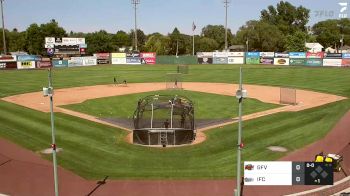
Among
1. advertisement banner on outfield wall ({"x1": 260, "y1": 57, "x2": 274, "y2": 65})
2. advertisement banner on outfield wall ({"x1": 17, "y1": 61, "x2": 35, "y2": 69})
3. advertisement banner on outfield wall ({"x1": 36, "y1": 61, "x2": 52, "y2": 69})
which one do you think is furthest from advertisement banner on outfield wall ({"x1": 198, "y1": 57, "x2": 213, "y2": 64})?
advertisement banner on outfield wall ({"x1": 17, "y1": 61, "x2": 35, "y2": 69})

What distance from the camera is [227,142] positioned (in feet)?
79.3

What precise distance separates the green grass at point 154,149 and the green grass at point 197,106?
316 centimetres

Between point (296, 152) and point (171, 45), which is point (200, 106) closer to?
point (296, 152)

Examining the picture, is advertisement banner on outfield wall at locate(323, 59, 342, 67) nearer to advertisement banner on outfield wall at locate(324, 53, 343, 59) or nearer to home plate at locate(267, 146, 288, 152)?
advertisement banner on outfield wall at locate(324, 53, 343, 59)

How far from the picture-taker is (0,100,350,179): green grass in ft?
63.6

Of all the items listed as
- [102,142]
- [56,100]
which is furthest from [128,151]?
[56,100]

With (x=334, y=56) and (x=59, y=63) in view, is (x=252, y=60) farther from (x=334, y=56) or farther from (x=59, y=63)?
(x=59, y=63)

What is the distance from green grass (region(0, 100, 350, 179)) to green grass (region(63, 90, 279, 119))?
124 inches

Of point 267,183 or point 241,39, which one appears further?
point 241,39

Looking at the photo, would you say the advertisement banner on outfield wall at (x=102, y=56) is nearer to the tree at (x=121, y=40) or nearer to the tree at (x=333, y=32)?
the tree at (x=121, y=40)

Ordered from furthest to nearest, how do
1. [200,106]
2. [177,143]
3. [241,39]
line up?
[241,39], [200,106], [177,143]

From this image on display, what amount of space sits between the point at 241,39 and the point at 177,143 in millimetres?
123524

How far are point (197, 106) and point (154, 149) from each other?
14.1 m

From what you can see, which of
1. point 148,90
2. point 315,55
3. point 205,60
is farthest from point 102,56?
point 148,90
